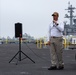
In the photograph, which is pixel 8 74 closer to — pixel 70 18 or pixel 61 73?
pixel 61 73

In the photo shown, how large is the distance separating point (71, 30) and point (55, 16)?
A: 241 feet

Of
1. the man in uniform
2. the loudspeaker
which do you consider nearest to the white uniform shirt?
the man in uniform

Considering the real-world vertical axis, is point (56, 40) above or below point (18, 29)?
below

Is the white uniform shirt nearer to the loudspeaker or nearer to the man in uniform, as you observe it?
the man in uniform

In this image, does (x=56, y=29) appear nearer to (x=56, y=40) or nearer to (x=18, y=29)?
(x=56, y=40)

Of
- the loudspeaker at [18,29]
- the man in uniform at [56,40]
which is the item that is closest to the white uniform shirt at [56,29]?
the man in uniform at [56,40]

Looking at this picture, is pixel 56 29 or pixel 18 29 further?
pixel 18 29

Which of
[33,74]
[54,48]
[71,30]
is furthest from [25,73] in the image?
[71,30]

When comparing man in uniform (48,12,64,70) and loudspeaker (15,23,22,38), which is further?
loudspeaker (15,23,22,38)

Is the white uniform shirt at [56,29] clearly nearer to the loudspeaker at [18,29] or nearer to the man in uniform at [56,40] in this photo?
the man in uniform at [56,40]

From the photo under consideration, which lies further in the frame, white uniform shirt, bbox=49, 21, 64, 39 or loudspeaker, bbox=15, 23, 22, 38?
loudspeaker, bbox=15, 23, 22, 38

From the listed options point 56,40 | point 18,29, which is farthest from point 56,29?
point 18,29

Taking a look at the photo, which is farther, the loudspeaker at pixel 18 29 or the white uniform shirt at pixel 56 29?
the loudspeaker at pixel 18 29

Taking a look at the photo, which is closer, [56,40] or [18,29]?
[56,40]
